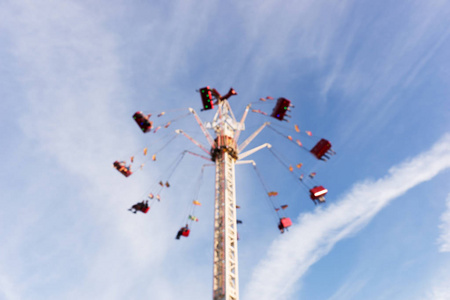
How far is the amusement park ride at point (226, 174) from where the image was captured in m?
Result: 29.8

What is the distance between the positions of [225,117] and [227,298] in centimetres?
1948

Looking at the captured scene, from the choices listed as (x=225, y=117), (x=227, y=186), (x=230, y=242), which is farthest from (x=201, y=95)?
(x=230, y=242)

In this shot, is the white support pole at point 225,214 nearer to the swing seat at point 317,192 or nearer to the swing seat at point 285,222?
the swing seat at point 285,222

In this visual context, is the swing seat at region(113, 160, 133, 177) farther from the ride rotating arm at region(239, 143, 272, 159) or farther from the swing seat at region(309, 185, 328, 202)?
the swing seat at region(309, 185, 328, 202)

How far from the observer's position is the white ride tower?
96.4 feet

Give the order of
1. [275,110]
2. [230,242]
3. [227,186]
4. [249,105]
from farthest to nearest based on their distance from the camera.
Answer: [249,105] < [275,110] < [227,186] < [230,242]

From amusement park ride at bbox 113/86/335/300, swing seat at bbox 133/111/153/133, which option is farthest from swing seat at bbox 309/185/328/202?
swing seat at bbox 133/111/153/133

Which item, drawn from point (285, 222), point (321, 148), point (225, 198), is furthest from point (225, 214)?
point (321, 148)

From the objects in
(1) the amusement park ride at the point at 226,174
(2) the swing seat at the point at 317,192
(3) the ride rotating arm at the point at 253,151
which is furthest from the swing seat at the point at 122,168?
(2) the swing seat at the point at 317,192

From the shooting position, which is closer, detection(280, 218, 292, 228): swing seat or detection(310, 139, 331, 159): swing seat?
detection(280, 218, 292, 228): swing seat

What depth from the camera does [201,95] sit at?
125 ft

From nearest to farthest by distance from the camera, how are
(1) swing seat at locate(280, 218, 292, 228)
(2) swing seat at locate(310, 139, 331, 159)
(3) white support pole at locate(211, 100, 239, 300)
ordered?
1. (3) white support pole at locate(211, 100, 239, 300)
2. (1) swing seat at locate(280, 218, 292, 228)
3. (2) swing seat at locate(310, 139, 331, 159)

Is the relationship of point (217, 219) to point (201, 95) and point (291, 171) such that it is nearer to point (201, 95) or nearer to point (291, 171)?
point (291, 171)

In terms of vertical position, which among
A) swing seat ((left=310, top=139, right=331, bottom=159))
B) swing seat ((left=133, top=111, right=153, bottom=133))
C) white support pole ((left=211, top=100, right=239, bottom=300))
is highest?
swing seat ((left=133, top=111, right=153, bottom=133))
